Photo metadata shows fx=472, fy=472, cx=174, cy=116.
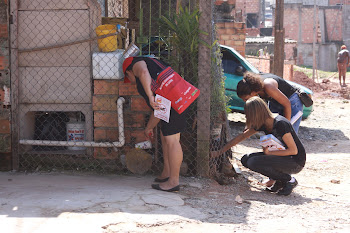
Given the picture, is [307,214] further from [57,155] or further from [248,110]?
[57,155]

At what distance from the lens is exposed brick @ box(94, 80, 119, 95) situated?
5.47 metres

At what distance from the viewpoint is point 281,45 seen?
10.9 metres

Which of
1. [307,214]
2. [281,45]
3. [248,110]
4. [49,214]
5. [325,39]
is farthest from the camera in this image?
[325,39]

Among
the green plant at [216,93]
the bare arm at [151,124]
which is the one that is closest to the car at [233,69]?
the green plant at [216,93]

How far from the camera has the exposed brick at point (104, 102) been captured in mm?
5488

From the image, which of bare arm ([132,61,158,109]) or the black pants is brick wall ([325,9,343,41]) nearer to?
the black pants

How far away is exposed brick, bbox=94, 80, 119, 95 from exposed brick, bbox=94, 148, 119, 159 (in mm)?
678

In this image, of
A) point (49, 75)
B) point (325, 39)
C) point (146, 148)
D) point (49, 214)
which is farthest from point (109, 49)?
point (325, 39)

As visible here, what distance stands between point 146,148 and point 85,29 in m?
1.54

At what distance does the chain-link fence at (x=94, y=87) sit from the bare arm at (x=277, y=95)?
2.14 ft

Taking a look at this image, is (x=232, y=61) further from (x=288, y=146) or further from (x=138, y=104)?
(x=288, y=146)

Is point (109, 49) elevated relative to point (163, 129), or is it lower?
elevated

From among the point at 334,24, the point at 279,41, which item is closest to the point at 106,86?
the point at 279,41

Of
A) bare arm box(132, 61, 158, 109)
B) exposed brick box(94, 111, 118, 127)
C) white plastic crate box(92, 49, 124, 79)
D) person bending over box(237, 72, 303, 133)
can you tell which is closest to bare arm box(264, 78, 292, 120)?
person bending over box(237, 72, 303, 133)
